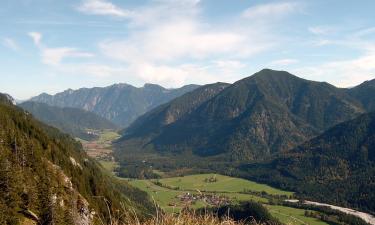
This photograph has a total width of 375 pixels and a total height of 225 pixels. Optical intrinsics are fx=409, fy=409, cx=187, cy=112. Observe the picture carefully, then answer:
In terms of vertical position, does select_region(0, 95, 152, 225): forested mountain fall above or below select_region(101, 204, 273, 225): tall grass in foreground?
below

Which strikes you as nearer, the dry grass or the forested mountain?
the dry grass

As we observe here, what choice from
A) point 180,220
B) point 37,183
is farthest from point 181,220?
point 37,183

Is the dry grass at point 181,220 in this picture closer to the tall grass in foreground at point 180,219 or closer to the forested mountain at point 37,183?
the tall grass in foreground at point 180,219

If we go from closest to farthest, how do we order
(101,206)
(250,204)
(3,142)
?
1. (3,142)
2. (101,206)
3. (250,204)

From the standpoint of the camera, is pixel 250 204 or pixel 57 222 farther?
pixel 250 204

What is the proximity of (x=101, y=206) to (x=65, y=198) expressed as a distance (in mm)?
21784

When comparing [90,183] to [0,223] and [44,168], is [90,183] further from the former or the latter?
[0,223]

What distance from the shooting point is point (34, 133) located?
129000 millimetres

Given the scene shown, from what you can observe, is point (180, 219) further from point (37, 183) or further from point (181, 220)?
point (37, 183)

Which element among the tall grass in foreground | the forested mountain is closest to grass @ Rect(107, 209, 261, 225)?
the tall grass in foreground

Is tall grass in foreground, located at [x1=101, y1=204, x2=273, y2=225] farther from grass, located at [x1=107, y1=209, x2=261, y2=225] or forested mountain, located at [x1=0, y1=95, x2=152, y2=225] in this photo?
forested mountain, located at [x1=0, y1=95, x2=152, y2=225]

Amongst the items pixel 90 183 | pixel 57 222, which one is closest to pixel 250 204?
pixel 90 183

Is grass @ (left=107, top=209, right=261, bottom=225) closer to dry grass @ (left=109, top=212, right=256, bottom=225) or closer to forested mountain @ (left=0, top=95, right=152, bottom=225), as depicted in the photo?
dry grass @ (left=109, top=212, right=256, bottom=225)

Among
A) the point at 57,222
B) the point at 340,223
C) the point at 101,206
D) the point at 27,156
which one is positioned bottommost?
the point at 340,223
